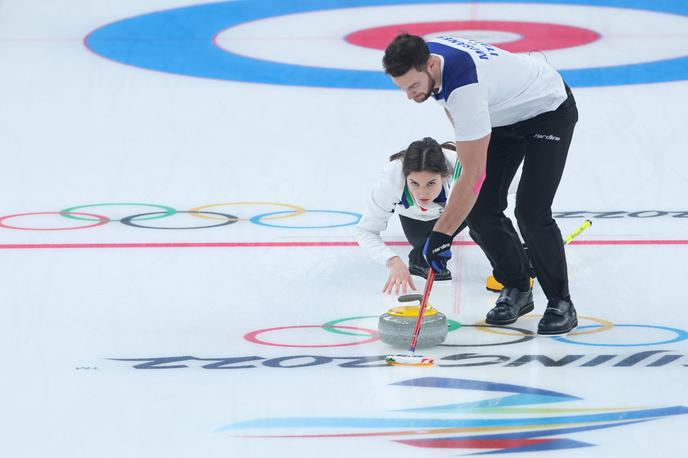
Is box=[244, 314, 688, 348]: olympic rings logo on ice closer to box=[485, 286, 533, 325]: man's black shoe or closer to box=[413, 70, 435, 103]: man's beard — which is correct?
box=[485, 286, 533, 325]: man's black shoe

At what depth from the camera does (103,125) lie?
8562 millimetres

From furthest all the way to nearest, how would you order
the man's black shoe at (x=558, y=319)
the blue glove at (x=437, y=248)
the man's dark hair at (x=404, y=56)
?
the man's black shoe at (x=558, y=319), the blue glove at (x=437, y=248), the man's dark hair at (x=404, y=56)

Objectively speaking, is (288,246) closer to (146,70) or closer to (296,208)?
(296,208)

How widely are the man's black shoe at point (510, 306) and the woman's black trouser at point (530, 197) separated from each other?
0.04 m

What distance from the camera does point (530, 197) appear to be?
169 inches

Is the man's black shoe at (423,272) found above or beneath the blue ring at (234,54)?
beneath

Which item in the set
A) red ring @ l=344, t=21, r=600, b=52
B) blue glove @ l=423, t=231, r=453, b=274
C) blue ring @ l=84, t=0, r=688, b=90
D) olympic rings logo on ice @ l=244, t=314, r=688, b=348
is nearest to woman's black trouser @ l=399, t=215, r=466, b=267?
olympic rings logo on ice @ l=244, t=314, r=688, b=348

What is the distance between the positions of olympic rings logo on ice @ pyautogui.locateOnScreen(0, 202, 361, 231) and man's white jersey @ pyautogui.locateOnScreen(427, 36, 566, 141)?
6.95ft

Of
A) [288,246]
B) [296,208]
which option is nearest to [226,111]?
[296,208]

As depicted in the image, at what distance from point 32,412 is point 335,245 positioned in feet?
8.12

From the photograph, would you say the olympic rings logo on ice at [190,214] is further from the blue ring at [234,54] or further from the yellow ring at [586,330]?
the blue ring at [234,54]

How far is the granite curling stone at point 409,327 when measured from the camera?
406 centimetres

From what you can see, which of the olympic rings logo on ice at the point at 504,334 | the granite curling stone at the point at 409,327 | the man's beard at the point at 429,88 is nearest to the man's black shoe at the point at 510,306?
the olympic rings logo on ice at the point at 504,334

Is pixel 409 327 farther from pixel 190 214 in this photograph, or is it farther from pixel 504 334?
pixel 190 214
